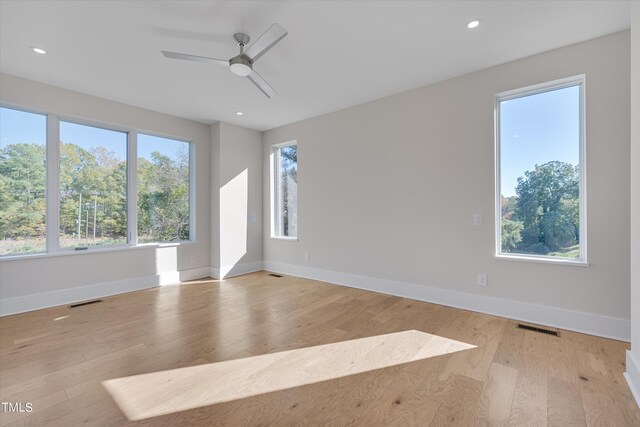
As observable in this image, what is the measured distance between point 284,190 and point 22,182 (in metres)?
3.57

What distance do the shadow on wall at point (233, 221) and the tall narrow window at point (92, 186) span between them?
1447 millimetres

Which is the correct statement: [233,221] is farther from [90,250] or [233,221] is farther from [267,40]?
[267,40]

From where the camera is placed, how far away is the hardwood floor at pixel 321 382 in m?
1.59

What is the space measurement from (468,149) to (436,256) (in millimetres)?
1347

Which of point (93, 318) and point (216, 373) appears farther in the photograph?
point (93, 318)

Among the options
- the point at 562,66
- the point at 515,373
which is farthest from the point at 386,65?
the point at 515,373

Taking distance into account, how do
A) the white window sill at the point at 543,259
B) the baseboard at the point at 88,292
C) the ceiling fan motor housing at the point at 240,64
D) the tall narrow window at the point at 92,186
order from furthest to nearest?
the tall narrow window at the point at 92,186 < the baseboard at the point at 88,292 < the white window sill at the point at 543,259 < the ceiling fan motor housing at the point at 240,64

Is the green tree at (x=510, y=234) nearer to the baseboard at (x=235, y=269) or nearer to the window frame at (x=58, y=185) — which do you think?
the baseboard at (x=235, y=269)

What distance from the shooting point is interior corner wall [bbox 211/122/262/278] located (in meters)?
4.86

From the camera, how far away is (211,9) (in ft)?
7.12

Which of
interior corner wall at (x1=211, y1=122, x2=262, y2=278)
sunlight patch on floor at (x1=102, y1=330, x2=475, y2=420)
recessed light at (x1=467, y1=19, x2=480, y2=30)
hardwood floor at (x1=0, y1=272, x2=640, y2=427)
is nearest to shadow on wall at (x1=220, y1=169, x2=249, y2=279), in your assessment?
interior corner wall at (x1=211, y1=122, x2=262, y2=278)

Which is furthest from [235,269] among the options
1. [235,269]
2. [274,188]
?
[274,188]

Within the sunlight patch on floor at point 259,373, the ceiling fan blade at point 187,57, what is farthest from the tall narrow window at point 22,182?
the sunlight patch on floor at point 259,373

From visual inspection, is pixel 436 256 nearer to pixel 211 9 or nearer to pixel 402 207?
pixel 402 207
